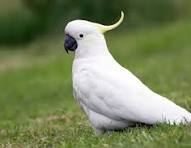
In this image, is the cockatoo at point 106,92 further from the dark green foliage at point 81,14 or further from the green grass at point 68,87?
the dark green foliage at point 81,14

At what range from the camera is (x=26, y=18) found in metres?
27.7

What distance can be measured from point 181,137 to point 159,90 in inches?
278

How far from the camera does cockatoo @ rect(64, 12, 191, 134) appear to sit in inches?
263

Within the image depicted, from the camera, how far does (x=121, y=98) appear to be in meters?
6.81

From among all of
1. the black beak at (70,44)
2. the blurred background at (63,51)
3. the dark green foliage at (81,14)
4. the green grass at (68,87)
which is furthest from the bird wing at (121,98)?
the dark green foliage at (81,14)

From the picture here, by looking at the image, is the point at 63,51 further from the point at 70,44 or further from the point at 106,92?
the point at 106,92

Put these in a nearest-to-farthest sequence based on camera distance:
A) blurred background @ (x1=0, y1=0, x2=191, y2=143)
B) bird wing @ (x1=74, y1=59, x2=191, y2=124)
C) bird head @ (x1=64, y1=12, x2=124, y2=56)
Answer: bird wing @ (x1=74, y1=59, x2=191, y2=124), bird head @ (x1=64, y1=12, x2=124, y2=56), blurred background @ (x1=0, y1=0, x2=191, y2=143)

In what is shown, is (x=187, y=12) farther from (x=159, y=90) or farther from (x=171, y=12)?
(x=159, y=90)

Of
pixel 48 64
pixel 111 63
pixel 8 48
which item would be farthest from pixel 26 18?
pixel 111 63

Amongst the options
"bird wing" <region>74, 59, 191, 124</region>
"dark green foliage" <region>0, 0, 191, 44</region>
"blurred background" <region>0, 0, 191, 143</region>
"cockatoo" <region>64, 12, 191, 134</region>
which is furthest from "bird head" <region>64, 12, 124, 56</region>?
"dark green foliage" <region>0, 0, 191, 44</region>

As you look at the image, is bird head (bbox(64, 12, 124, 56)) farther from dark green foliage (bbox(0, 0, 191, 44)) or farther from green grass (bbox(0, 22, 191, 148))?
dark green foliage (bbox(0, 0, 191, 44))

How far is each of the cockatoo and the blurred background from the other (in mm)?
1672

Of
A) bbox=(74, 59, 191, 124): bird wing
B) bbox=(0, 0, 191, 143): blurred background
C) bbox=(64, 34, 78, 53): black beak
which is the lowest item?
bbox=(74, 59, 191, 124): bird wing

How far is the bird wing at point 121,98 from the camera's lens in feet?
21.9
